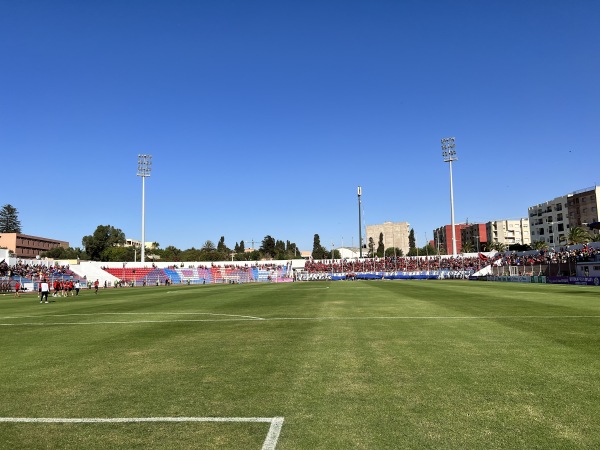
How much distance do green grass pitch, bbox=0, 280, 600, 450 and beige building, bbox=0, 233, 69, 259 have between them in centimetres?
14328

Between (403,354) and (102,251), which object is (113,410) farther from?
(102,251)

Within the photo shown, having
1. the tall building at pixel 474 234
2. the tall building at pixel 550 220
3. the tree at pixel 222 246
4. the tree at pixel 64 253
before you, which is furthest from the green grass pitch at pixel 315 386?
the tree at pixel 222 246

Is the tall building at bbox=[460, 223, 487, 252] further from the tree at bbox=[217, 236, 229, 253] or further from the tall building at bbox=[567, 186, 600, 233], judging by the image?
the tree at bbox=[217, 236, 229, 253]

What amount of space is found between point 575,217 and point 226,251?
138 meters

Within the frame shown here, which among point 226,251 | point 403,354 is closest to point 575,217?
point 403,354

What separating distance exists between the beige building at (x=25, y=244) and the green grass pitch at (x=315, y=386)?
143276 mm

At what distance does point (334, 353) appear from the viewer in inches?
378

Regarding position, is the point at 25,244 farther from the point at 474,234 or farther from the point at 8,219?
the point at 474,234

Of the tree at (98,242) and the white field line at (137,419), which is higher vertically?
the tree at (98,242)

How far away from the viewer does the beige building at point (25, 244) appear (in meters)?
136

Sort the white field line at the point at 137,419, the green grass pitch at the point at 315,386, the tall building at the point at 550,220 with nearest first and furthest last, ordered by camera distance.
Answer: the green grass pitch at the point at 315,386 → the white field line at the point at 137,419 → the tall building at the point at 550,220

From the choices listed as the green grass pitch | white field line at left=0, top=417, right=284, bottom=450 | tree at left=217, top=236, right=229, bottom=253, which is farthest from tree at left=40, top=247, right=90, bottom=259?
white field line at left=0, top=417, right=284, bottom=450

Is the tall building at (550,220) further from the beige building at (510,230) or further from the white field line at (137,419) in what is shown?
the white field line at (137,419)

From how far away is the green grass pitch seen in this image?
16.7ft
